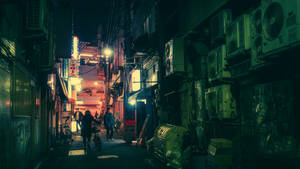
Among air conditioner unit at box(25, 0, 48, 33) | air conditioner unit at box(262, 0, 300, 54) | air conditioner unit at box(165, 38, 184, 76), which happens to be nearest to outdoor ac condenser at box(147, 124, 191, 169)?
air conditioner unit at box(165, 38, 184, 76)

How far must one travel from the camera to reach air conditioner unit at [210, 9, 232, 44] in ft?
30.1

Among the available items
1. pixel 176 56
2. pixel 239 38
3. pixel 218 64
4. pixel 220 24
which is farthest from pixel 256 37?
pixel 176 56

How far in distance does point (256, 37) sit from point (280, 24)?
1227 mm

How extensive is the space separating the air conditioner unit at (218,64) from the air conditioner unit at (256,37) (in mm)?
2160

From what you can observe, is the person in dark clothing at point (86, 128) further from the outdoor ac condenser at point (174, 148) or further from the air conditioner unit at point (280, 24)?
the air conditioner unit at point (280, 24)

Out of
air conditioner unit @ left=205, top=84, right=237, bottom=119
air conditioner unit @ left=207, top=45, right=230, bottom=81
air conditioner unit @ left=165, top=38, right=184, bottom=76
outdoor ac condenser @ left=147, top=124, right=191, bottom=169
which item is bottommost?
outdoor ac condenser @ left=147, top=124, right=191, bottom=169

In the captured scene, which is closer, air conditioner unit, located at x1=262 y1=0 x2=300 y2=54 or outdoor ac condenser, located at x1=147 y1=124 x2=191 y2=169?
air conditioner unit, located at x1=262 y1=0 x2=300 y2=54

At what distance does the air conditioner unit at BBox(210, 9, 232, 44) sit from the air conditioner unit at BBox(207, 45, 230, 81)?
1.67 feet

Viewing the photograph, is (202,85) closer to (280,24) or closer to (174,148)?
(174,148)

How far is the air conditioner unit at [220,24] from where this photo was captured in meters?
9.19

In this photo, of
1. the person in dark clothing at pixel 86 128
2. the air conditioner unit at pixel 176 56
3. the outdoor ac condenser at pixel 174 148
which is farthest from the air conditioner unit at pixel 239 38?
the person in dark clothing at pixel 86 128

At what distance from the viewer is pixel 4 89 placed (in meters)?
6.88

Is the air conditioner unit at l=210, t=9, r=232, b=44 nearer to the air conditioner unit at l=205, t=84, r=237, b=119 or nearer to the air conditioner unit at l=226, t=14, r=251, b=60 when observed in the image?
the air conditioner unit at l=226, t=14, r=251, b=60

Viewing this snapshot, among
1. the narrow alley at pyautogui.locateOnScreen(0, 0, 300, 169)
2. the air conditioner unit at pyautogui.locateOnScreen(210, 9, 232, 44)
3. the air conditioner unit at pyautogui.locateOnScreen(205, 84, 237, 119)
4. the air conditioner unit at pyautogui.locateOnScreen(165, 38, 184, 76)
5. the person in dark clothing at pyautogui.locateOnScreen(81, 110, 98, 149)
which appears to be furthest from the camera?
the person in dark clothing at pyautogui.locateOnScreen(81, 110, 98, 149)
